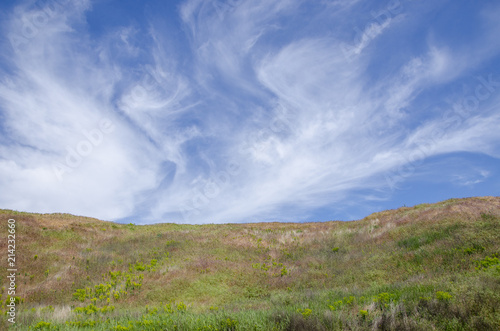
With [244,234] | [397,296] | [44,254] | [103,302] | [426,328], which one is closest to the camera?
[426,328]

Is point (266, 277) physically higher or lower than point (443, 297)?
higher

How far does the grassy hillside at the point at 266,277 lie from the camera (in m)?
6.93

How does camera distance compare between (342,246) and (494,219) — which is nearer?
(494,219)

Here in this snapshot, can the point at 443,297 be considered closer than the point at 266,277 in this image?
Yes

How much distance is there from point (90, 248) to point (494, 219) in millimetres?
29908

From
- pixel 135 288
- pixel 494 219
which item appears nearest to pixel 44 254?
pixel 135 288

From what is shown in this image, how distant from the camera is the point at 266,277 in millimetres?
18203

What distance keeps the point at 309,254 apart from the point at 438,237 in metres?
9.06

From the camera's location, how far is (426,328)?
5883 millimetres

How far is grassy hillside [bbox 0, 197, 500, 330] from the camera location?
693cm

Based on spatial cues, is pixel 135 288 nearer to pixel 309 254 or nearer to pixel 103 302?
pixel 103 302

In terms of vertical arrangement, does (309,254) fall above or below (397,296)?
above

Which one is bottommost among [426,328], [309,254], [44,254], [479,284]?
[426,328]

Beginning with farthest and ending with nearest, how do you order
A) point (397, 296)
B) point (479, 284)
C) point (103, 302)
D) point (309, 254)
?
point (309, 254)
point (103, 302)
point (397, 296)
point (479, 284)
